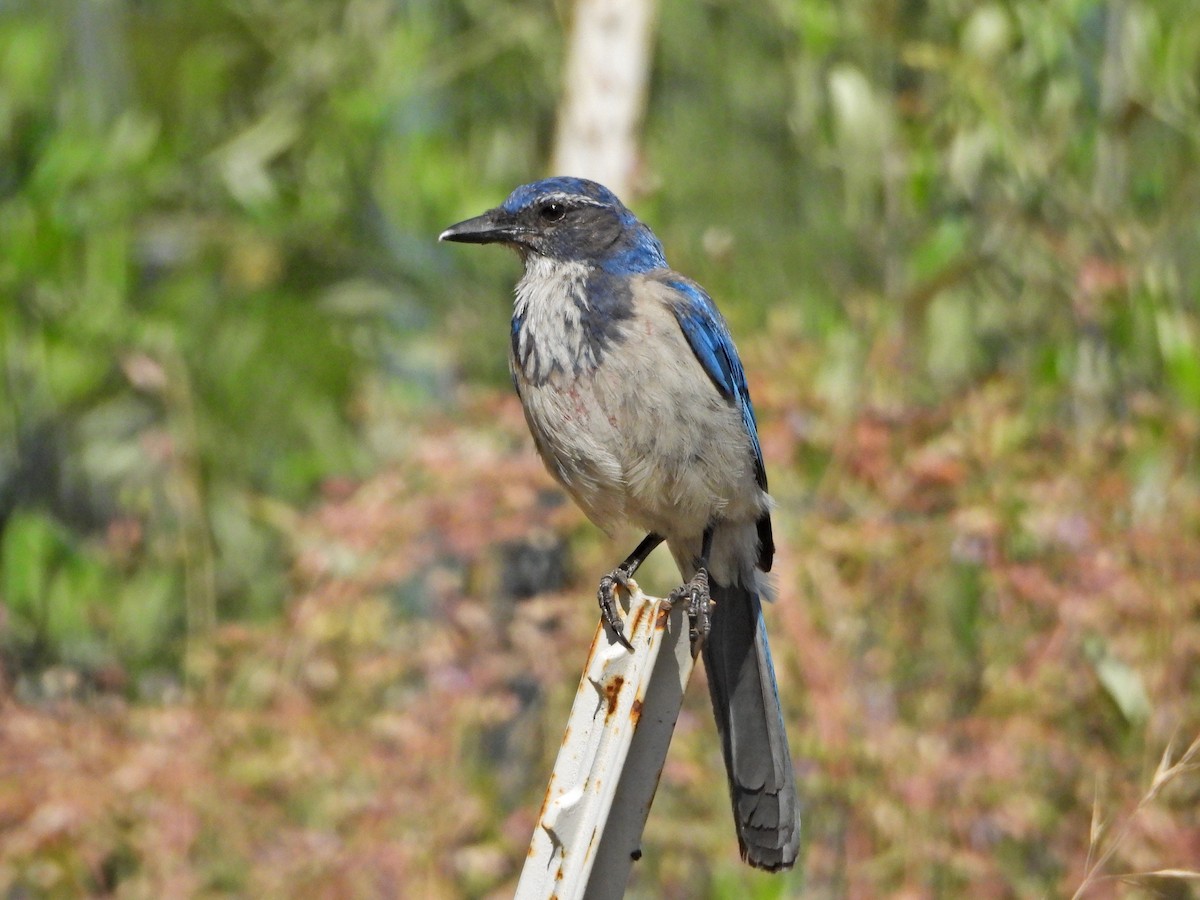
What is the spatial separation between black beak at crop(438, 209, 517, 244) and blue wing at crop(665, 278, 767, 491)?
1.39 ft

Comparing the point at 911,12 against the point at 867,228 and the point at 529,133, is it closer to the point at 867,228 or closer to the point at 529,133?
the point at 867,228

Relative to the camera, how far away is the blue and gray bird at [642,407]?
319 centimetres

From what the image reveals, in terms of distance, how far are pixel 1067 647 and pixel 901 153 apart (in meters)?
2.04

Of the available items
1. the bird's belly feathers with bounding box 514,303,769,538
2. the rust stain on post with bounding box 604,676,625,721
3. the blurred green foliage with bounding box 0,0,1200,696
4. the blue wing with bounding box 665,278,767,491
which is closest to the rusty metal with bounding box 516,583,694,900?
the rust stain on post with bounding box 604,676,625,721

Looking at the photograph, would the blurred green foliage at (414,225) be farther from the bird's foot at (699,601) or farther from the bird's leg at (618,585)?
the bird's foot at (699,601)

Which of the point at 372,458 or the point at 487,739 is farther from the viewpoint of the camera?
the point at 372,458

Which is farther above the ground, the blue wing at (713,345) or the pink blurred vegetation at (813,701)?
the blue wing at (713,345)

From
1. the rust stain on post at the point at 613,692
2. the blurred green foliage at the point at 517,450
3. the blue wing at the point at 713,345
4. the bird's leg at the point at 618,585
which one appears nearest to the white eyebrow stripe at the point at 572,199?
the blue wing at the point at 713,345

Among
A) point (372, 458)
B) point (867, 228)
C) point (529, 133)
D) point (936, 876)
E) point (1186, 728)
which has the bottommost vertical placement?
point (936, 876)

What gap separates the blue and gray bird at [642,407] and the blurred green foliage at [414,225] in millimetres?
1240

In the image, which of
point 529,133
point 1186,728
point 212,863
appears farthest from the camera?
point 529,133

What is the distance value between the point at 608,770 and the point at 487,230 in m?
1.99

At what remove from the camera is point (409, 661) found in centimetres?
447

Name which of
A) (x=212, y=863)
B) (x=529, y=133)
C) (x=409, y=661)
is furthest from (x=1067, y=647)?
(x=529, y=133)
